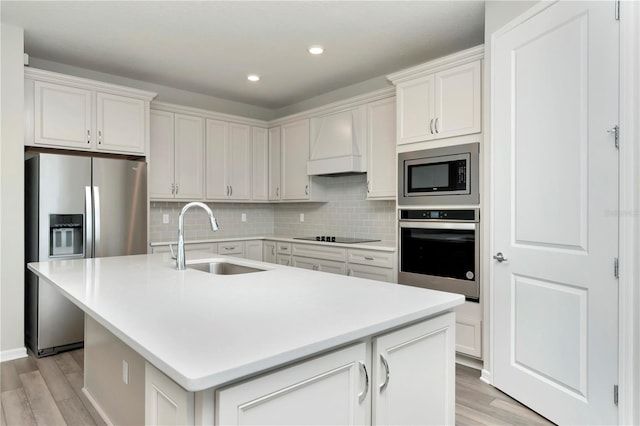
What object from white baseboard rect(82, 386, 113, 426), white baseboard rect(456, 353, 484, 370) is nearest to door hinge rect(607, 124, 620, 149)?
white baseboard rect(456, 353, 484, 370)

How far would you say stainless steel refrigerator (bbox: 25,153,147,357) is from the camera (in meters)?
3.28

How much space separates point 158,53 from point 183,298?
9.63 ft

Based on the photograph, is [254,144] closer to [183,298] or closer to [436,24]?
[436,24]

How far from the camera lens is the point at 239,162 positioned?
16.7ft

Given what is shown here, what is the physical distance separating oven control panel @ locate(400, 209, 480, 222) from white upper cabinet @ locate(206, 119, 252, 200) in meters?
2.40

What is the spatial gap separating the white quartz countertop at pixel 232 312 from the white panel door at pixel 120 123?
1.96m

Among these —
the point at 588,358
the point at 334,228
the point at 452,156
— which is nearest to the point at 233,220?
the point at 334,228

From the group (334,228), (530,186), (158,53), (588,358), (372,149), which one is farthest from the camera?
(334,228)

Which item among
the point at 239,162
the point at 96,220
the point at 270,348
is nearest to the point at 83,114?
the point at 96,220

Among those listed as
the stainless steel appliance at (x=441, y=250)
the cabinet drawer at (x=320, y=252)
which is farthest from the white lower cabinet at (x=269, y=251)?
the stainless steel appliance at (x=441, y=250)

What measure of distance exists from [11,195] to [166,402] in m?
3.05

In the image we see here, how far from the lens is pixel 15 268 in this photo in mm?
3189

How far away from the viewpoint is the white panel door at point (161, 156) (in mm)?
4344

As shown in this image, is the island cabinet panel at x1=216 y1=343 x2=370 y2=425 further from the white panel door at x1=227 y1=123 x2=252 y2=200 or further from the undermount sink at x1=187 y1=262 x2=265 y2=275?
the white panel door at x1=227 y1=123 x2=252 y2=200
